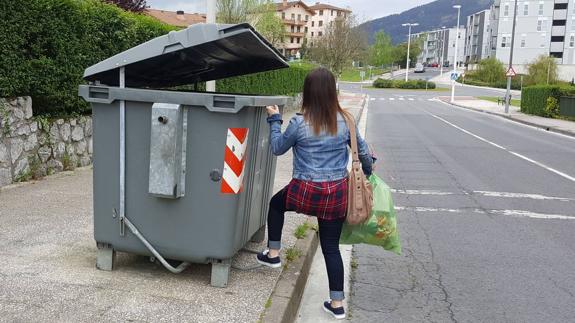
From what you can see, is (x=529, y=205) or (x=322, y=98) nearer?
(x=322, y=98)

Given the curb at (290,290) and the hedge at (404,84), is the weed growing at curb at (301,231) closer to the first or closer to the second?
the curb at (290,290)

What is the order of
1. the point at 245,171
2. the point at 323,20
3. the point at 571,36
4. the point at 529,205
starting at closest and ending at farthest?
the point at 245,171 < the point at 529,205 < the point at 571,36 < the point at 323,20

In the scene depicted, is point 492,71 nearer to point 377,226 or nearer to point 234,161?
point 377,226

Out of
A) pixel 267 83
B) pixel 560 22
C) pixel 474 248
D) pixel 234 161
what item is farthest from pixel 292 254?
pixel 560 22

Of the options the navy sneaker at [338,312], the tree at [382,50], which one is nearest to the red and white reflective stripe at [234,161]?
the navy sneaker at [338,312]

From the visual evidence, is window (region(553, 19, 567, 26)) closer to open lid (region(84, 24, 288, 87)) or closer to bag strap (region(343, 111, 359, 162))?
open lid (region(84, 24, 288, 87))

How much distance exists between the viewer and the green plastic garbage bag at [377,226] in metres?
4.28

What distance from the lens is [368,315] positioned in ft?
14.2

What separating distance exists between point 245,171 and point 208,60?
3.87 ft

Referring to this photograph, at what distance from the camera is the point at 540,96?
3175 centimetres

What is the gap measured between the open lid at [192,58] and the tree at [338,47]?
42.2 meters

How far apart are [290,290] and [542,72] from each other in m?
62.9

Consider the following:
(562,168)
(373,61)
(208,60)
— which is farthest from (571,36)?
(208,60)

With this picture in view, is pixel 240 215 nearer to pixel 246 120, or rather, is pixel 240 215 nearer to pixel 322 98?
pixel 246 120
